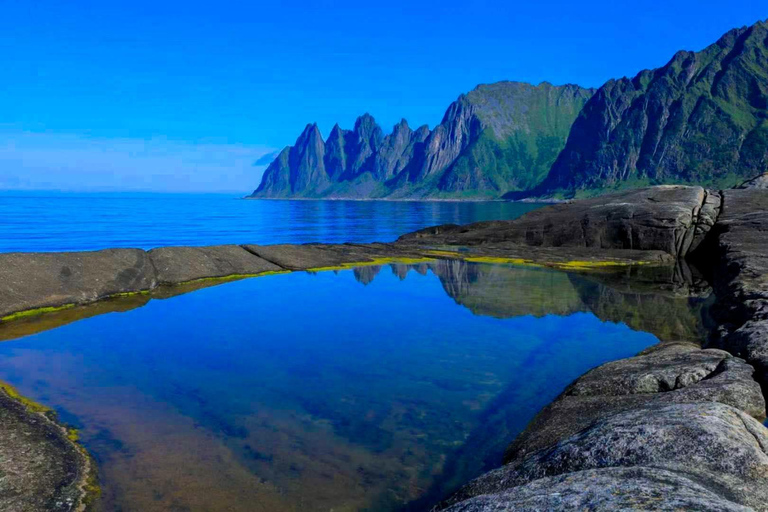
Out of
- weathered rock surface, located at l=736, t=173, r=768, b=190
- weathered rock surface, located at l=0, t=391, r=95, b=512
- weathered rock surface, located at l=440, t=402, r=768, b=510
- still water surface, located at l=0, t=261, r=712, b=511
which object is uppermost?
weathered rock surface, located at l=736, t=173, r=768, b=190

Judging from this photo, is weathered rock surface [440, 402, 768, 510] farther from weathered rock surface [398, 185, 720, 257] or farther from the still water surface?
weathered rock surface [398, 185, 720, 257]

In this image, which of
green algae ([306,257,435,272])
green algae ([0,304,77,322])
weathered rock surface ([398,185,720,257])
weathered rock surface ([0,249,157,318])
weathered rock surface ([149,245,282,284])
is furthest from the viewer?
weathered rock surface ([398,185,720,257])

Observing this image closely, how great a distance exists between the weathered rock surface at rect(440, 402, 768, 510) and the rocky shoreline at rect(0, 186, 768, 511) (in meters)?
0.02

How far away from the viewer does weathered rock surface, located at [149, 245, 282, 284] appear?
3256 centimetres

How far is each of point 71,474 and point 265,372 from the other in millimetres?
6797

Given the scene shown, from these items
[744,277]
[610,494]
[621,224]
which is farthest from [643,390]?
[621,224]

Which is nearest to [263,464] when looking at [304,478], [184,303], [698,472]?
[304,478]

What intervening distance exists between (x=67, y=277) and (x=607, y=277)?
3087 centimetres

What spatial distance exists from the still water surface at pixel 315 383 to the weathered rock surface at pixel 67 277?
348 centimetres

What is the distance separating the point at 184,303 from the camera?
88.3ft

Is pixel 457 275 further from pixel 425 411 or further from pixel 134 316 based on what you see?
pixel 425 411

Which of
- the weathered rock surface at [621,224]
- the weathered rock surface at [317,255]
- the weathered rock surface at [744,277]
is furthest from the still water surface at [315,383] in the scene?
the weathered rock surface at [621,224]

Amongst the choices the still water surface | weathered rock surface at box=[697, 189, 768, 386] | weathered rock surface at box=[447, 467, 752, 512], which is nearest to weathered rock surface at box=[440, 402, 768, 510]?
weathered rock surface at box=[447, 467, 752, 512]

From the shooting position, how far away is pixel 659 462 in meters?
6.67
